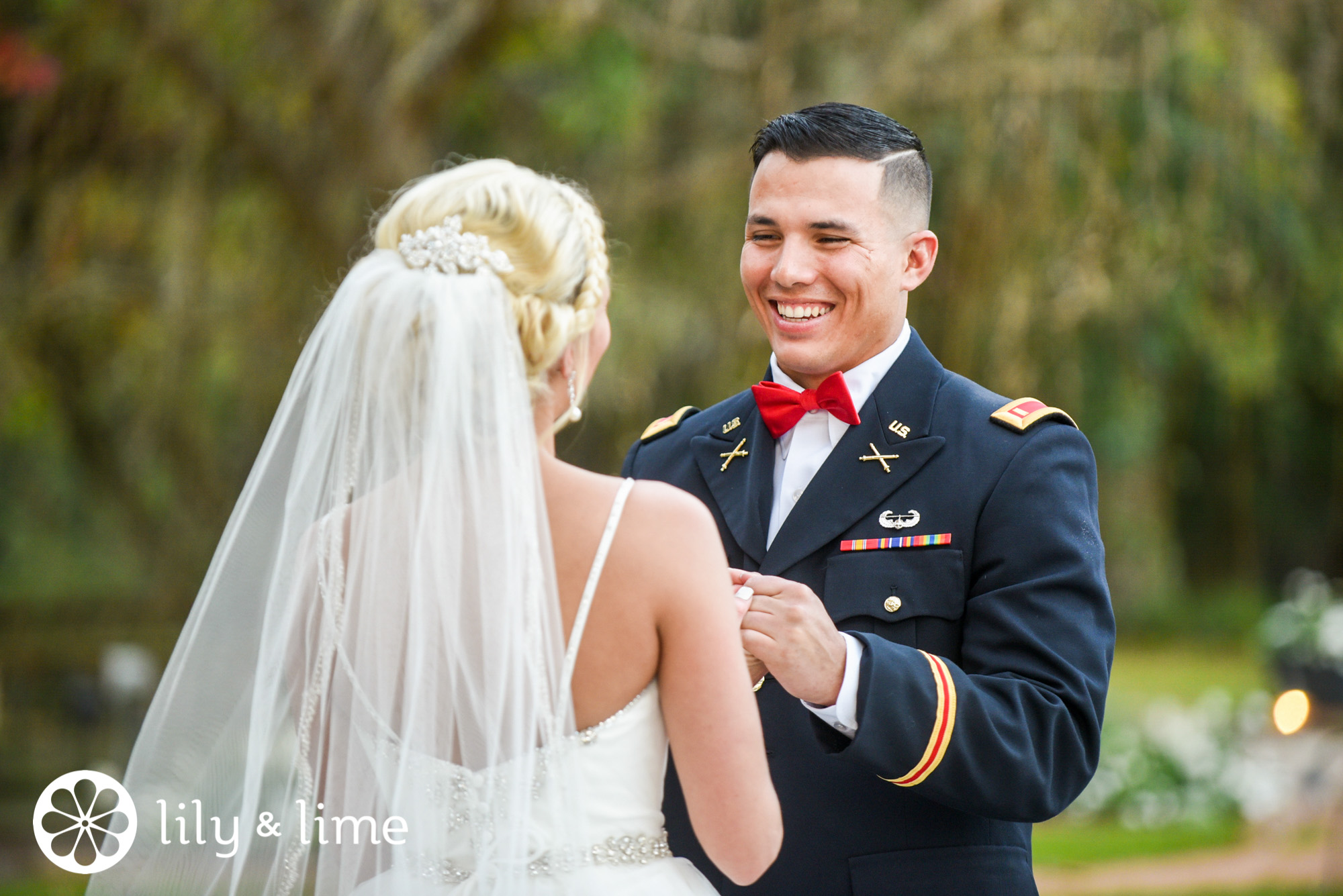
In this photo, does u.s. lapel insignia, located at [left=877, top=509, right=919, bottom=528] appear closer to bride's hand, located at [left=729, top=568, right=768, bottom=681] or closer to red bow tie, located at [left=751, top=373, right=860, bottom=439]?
red bow tie, located at [left=751, top=373, right=860, bottom=439]

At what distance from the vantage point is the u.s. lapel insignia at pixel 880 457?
2.50 meters

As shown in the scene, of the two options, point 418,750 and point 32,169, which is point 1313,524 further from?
A: point 418,750

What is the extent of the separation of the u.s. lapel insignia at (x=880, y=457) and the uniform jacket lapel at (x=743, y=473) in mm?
217

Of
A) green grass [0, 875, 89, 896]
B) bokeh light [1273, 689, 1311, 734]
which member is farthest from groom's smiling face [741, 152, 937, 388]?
bokeh light [1273, 689, 1311, 734]

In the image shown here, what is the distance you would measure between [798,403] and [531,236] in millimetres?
826

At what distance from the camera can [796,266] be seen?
2.53 m

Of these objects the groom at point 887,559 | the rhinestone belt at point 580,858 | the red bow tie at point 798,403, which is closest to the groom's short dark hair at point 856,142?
the groom at point 887,559

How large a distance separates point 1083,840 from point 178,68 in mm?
6327

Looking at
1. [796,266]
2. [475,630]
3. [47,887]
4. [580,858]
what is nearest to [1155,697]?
[47,887]

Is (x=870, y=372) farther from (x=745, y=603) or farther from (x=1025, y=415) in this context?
(x=745, y=603)

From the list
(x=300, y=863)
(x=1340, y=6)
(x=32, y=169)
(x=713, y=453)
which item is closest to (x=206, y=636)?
(x=300, y=863)

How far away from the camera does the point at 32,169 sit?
21.2ft

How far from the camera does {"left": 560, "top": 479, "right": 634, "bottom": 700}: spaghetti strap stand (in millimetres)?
1929

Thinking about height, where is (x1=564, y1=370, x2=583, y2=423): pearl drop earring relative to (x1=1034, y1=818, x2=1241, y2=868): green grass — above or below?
above
